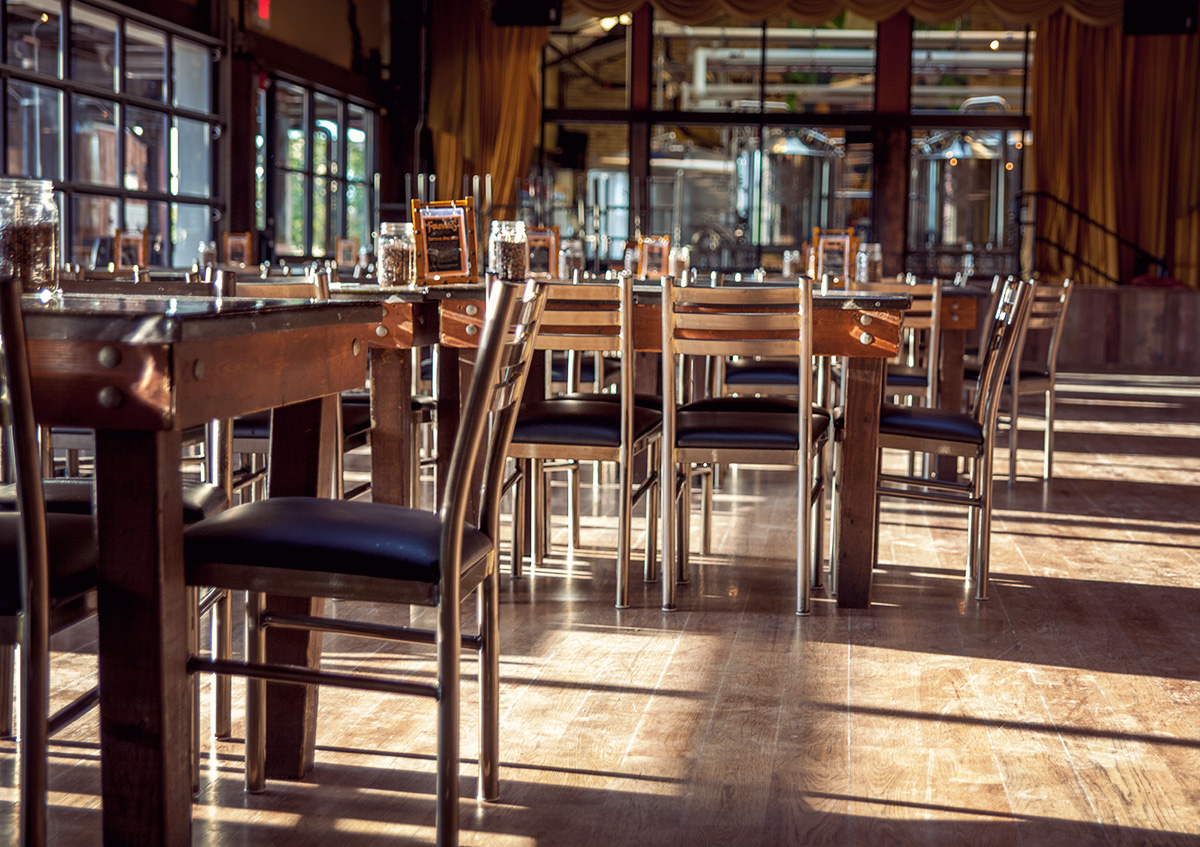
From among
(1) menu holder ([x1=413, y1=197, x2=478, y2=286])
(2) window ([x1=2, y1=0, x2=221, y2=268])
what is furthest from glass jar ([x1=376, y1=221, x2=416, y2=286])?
(2) window ([x1=2, y1=0, x2=221, y2=268])

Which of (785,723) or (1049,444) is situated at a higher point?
(1049,444)

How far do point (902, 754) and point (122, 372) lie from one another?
4.68 feet

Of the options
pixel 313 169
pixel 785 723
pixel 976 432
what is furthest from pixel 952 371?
pixel 313 169

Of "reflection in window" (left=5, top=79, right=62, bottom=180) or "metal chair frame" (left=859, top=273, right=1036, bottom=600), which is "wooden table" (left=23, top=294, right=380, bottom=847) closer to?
Result: "metal chair frame" (left=859, top=273, right=1036, bottom=600)

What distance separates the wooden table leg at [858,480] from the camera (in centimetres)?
303

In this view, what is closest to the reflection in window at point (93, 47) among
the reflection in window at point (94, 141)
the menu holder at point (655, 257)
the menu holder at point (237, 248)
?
the reflection in window at point (94, 141)

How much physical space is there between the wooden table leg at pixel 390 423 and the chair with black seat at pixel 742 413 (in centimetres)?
63

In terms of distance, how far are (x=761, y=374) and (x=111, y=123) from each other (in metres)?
4.25

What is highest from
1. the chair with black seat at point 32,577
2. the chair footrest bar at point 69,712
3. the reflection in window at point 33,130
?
the reflection in window at point 33,130

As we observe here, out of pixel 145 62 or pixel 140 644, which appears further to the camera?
pixel 145 62

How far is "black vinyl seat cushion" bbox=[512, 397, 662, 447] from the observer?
3037mm

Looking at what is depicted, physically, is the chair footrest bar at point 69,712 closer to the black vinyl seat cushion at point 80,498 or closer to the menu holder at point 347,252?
the black vinyl seat cushion at point 80,498

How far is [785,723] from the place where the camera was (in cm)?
224

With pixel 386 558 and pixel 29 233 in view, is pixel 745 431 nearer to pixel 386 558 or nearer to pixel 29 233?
pixel 386 558
